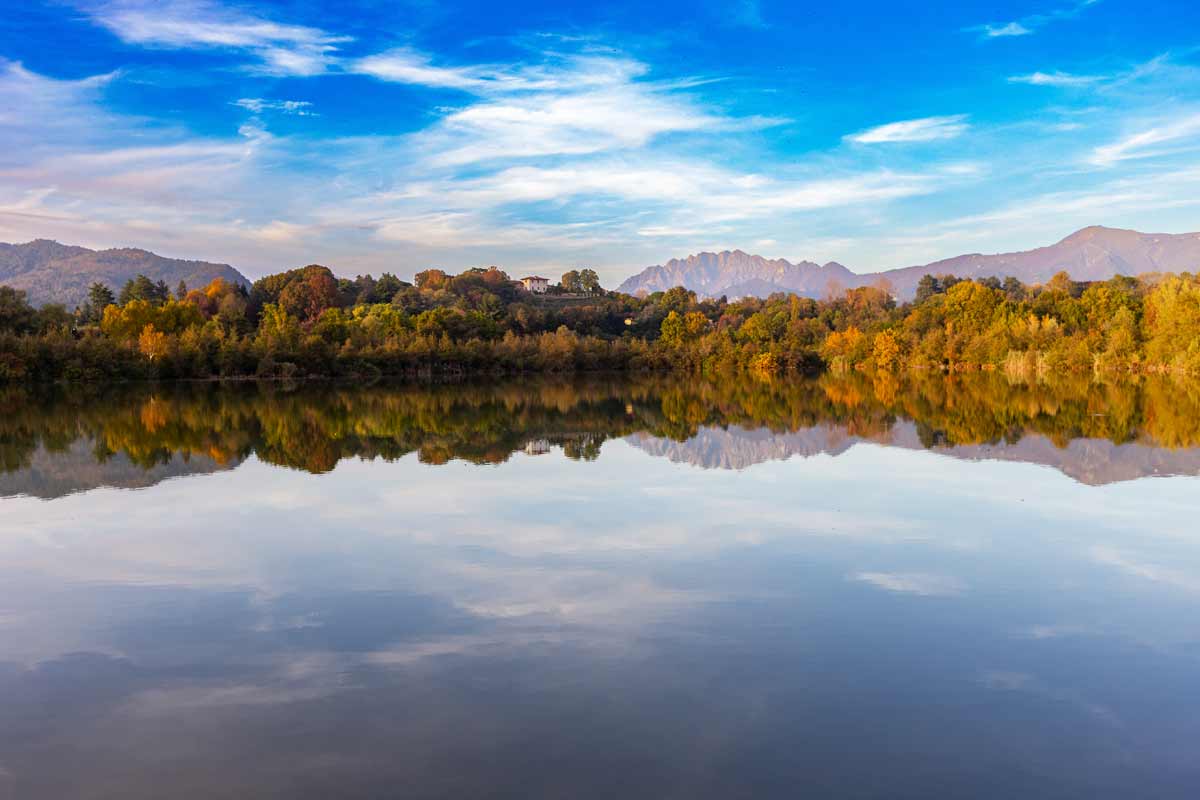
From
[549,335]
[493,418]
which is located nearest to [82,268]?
[549,335]

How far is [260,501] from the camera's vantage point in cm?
1141

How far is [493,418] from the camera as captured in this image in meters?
24.6

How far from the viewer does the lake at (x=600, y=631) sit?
4207 mm

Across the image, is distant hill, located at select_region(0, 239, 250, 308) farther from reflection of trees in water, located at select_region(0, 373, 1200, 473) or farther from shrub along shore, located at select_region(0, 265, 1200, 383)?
reflection of trees in water, located at select_region(0, 373, 1200, 473)

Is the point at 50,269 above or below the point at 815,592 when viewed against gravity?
above

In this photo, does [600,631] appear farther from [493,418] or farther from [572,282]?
[572,282]

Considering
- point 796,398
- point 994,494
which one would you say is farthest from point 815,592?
point 796,398

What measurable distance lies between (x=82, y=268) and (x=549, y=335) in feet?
404

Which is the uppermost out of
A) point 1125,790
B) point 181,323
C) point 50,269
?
point 50,269

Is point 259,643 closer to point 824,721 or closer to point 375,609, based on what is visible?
point 375,609

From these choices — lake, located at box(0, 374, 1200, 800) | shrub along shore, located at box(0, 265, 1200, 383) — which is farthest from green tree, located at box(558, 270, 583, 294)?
lake, located at box(0, 374, 1200, 800)

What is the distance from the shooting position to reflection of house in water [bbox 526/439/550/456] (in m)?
16.5

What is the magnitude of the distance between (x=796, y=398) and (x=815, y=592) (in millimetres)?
28114

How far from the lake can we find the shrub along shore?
3701cm
